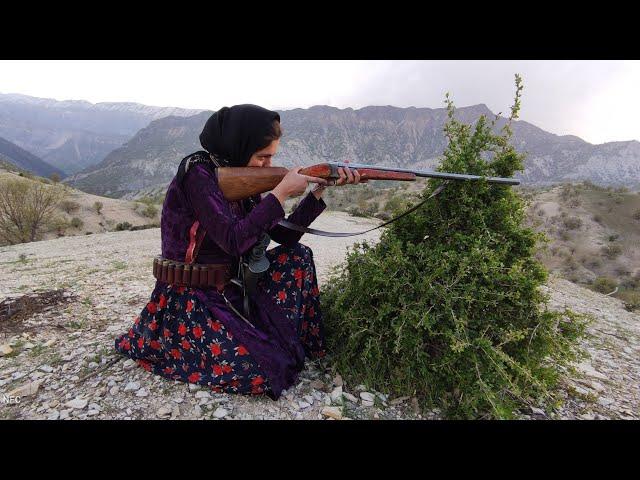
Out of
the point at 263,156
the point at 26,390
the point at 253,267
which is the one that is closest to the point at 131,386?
the point at 26,390

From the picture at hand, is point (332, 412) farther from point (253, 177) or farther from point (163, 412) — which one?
point (253, 177)

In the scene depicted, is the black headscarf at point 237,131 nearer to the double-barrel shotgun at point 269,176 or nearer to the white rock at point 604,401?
the double-barrel shotgun at point 269,176

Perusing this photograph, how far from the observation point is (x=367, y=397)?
8.87 feet

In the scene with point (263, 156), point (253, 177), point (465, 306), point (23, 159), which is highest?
point (23, 159)

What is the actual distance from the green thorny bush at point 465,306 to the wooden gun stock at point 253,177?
83 centimetres

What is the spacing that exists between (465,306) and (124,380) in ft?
9.09

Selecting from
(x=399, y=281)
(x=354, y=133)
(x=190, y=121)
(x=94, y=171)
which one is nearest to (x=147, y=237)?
(x=399, y=281)

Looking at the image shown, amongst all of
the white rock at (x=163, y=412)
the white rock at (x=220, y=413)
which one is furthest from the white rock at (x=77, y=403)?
the white rock at (x=220, y=413)

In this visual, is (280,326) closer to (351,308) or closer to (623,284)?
(351,308)

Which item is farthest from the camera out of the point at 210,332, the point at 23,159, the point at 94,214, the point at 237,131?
the point at 23,159

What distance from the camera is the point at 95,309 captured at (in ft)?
14.4

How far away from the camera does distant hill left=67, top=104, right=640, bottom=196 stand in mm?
104569

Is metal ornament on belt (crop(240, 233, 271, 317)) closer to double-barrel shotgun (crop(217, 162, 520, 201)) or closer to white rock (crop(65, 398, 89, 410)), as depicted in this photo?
double-barrel shotgun (crop(217, 162, 520, 201))

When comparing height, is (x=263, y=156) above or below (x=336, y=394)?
above
